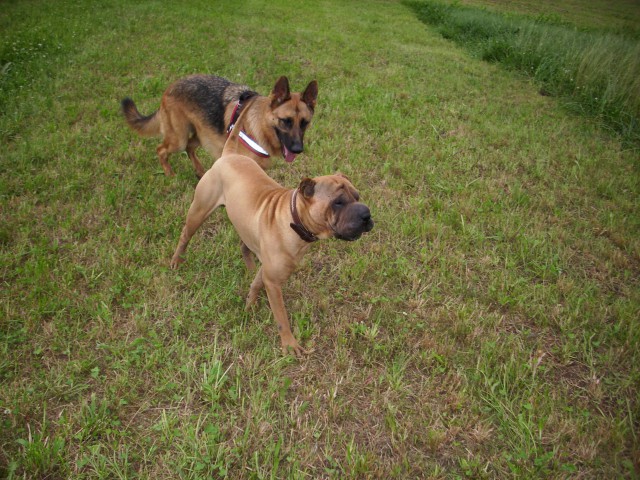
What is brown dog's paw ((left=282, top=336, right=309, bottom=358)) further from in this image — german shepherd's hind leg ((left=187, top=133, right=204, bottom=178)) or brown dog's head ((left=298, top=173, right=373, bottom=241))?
german shepherd's hind leg ((left=187, top=133, right=204, bottom=178))

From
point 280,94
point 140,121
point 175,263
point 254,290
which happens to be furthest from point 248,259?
point 140,121

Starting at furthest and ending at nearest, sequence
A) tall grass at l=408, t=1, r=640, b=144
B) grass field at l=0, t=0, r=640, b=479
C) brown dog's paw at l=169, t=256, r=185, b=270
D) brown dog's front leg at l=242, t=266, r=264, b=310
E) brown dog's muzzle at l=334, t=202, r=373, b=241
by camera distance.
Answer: tall grass at l=408, t=1, r=640, b=144
brown dog's paw at l=169, t=256, r=185, b=270
brown dog's front leg at l=242, t=266, r=264, b=310
brown dog's muzzle at l=334, t=202, r=373, b=241
grass field at l=0, t=0, r=640, b=479

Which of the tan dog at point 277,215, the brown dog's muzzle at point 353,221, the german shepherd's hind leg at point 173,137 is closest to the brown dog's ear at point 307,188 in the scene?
the tan dog at point 277,215

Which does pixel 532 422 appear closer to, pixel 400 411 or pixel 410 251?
pixel 400 411

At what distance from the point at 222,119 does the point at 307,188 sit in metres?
2.86

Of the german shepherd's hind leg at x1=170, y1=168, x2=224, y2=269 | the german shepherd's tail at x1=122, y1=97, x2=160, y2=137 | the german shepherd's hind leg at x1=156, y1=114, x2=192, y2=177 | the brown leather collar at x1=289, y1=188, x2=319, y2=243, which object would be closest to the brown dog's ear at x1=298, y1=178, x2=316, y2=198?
the brown leather collar at x1=289, y1=188, x2=319, y2=243

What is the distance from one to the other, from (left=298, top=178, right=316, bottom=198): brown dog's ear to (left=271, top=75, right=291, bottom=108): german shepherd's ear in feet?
7.50

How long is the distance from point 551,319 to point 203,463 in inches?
130

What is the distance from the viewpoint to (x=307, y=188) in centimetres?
288

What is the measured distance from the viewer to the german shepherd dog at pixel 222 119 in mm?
4766

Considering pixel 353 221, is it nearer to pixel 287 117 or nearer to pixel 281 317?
pixel 281 317

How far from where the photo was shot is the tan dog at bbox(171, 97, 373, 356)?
9.41 feet

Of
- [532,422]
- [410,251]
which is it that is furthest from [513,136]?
[532,422]

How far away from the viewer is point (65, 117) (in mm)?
6363
